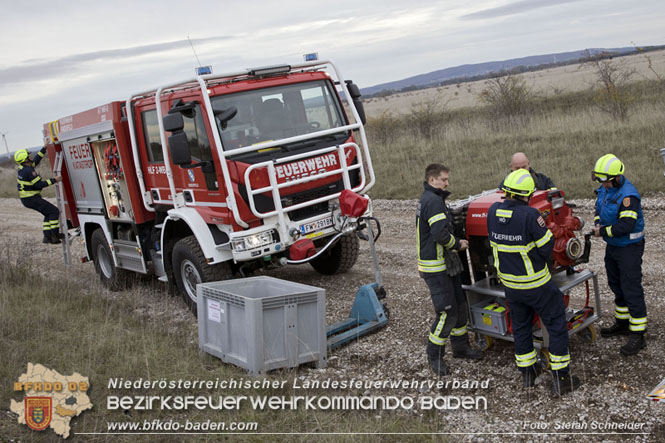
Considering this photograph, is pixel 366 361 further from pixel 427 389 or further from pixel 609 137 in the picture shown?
pixel 609 137

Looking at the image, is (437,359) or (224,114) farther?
(224,114)

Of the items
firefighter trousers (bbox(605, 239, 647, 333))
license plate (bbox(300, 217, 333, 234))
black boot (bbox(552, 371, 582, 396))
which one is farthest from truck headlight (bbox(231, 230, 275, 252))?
firefighter trousers (bbox(605, 239, 647, 333))

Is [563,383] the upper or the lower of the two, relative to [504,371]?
upper

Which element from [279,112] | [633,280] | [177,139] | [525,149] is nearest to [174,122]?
[177,139]

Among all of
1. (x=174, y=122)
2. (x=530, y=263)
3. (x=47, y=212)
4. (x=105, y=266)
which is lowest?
(x=105, y=266)

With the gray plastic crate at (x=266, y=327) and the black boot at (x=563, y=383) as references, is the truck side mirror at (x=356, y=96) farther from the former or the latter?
the black boot at (x=563, y=383)

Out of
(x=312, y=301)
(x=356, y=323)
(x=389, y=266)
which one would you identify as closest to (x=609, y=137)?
(x=389, y=266)

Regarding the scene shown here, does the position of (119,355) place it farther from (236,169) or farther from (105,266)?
(105,266)

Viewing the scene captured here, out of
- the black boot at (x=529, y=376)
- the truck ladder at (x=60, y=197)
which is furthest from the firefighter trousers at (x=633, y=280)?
the truck ladder at (x=60, y=197)

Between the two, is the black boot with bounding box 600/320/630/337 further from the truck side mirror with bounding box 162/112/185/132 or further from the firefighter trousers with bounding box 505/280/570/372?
the truck side mirror with bounding box 162/112/185/132

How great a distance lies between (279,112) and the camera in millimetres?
7211

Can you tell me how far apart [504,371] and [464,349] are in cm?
44

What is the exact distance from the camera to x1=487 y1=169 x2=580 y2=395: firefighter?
14.8ft

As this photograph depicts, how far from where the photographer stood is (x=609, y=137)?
553 inches
